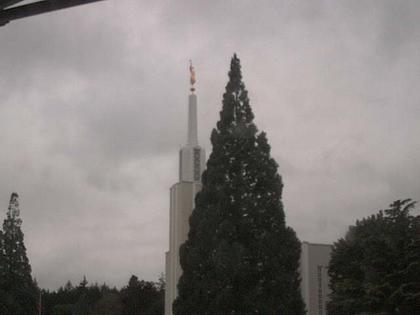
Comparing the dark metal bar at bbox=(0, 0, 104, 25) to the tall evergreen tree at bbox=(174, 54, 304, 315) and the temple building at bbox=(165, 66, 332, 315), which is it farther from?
the temple building at bbox=(165, 66, 332, 315)

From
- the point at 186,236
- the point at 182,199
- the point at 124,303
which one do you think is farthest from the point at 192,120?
the point at 124,303

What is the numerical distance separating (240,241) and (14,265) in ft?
105

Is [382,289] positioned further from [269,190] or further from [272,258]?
[269,190]

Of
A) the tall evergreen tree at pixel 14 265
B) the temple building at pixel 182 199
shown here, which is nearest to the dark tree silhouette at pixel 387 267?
the temple building at pixel 182 199

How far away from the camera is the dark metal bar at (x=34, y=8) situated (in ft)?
15.4

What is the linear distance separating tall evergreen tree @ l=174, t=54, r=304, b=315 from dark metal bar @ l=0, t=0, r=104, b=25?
19.8 metres

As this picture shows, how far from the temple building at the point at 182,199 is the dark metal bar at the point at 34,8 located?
4188 cm

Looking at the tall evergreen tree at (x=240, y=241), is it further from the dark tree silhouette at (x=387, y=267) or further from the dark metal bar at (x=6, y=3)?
the dark metal bar at (x=6, y=3)

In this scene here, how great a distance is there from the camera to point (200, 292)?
80.9ft

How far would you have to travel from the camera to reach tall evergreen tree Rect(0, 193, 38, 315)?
5216cm

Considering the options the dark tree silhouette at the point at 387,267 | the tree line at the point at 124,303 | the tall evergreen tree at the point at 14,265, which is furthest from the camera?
the tree line at the point at 124,303

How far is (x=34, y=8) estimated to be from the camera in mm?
4805

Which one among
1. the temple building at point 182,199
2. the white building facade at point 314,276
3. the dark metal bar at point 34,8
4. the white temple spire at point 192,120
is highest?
the white temple spire at point 192,120

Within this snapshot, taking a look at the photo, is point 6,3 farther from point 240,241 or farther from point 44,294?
point 44,294
